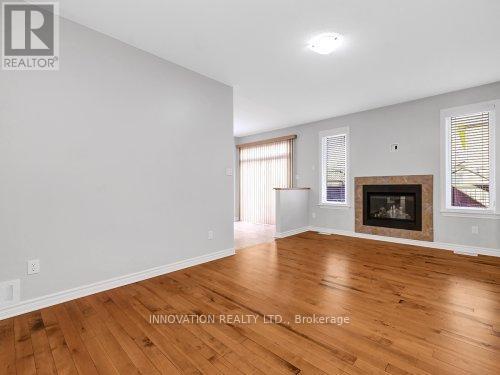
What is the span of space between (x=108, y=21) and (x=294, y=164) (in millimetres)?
4925

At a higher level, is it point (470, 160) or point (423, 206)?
point (470, 160)

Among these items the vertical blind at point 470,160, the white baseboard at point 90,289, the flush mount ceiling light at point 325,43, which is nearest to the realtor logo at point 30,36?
the white baseboard at point 90,289

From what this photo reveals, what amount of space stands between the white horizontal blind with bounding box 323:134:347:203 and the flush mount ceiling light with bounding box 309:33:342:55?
308 cm

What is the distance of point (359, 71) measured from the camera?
3428 mm

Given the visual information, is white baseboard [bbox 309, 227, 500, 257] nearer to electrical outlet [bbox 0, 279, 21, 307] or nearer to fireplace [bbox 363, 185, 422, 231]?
fireplace [bbox 363, 185, 422, 231]

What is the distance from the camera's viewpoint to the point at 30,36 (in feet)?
7.43

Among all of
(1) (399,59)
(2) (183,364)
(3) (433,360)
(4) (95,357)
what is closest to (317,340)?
(3) (433,360)

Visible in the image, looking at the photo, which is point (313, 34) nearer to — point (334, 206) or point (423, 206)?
point (423, 206)

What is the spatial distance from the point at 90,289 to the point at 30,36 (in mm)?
2493

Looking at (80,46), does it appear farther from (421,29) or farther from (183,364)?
(421,29)

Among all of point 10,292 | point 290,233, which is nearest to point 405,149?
point 290,233

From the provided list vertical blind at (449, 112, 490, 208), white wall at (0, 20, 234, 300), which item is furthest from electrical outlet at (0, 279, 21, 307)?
vertical blind at (449, 112, 490, 208)

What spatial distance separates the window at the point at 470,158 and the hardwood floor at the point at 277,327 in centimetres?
127

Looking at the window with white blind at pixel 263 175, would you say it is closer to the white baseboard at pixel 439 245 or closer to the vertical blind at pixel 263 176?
the vertical blind at pixel 263 176
